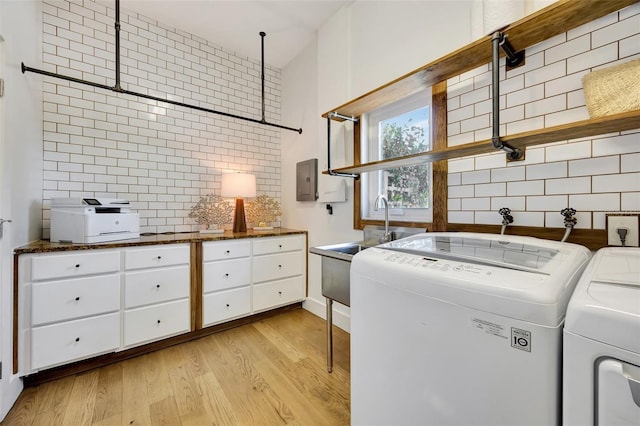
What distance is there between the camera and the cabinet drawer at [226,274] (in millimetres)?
2230

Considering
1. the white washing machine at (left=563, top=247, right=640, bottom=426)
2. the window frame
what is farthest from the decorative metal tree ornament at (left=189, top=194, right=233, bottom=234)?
the white washing machine at (left=563, top=247, right=640, bottom=426)

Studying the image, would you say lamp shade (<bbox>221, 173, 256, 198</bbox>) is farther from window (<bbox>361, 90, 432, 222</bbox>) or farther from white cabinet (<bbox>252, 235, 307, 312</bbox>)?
window (<bbox>361, 90, 432, 222</bbox>)

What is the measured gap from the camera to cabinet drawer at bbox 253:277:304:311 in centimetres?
251

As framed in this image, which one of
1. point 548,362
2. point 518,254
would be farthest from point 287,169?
point 548,362

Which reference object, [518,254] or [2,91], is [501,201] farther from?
[2,91]

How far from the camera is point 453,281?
718 mm

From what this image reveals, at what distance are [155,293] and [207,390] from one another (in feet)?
2.70

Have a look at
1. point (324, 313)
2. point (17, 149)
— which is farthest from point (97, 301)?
point (324, 313)

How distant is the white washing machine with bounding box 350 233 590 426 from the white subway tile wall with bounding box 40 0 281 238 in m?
2.33

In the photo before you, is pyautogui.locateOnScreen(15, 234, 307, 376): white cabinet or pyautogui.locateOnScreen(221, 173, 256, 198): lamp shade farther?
pyautogui.locateOnScreen(221, 173, 256, 198): lamp shade

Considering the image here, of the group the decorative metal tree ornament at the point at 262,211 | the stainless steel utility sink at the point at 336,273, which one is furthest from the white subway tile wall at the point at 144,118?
the stainless steel utility sink at the point at 336,273

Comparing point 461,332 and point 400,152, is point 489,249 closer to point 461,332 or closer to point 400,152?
point 461,332

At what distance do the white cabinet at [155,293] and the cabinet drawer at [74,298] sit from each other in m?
0.09

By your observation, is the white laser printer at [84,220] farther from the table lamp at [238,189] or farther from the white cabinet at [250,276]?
the table lamp at [238,189]
